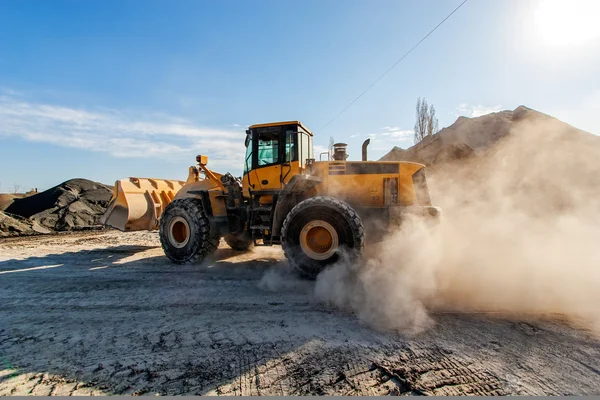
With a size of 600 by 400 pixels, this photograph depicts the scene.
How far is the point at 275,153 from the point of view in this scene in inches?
272

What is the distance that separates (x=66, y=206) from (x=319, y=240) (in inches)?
674

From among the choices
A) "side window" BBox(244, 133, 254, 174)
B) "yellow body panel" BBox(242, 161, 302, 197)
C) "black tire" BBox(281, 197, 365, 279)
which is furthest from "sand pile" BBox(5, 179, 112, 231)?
"black tire" BBox(281, 197, 365, 279)

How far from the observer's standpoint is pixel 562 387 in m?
2.60

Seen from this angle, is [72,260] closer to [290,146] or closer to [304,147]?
[290,146]

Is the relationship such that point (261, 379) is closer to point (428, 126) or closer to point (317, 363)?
point (317, 363)

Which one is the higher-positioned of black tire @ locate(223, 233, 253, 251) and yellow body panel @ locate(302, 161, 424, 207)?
yellow body panel @ locate(302, 161, 424, 207)

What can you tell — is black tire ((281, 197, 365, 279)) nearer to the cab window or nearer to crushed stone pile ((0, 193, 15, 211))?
the cab window

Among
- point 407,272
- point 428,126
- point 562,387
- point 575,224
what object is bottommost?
point 562,387

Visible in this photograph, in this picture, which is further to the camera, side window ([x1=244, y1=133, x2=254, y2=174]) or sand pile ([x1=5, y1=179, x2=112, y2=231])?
sand pile ([x1=5, y1=179, x2=112, y2=231])

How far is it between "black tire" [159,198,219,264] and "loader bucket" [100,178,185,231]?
127 centimetres

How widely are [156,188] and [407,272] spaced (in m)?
7.17

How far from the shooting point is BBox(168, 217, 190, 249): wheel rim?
741cm

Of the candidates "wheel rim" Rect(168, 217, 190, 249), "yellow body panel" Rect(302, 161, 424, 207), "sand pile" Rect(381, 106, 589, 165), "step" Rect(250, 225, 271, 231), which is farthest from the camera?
"sand pile" Rect(381, 106, 589, 165)

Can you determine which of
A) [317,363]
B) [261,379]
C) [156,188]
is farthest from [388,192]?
[156,188]
